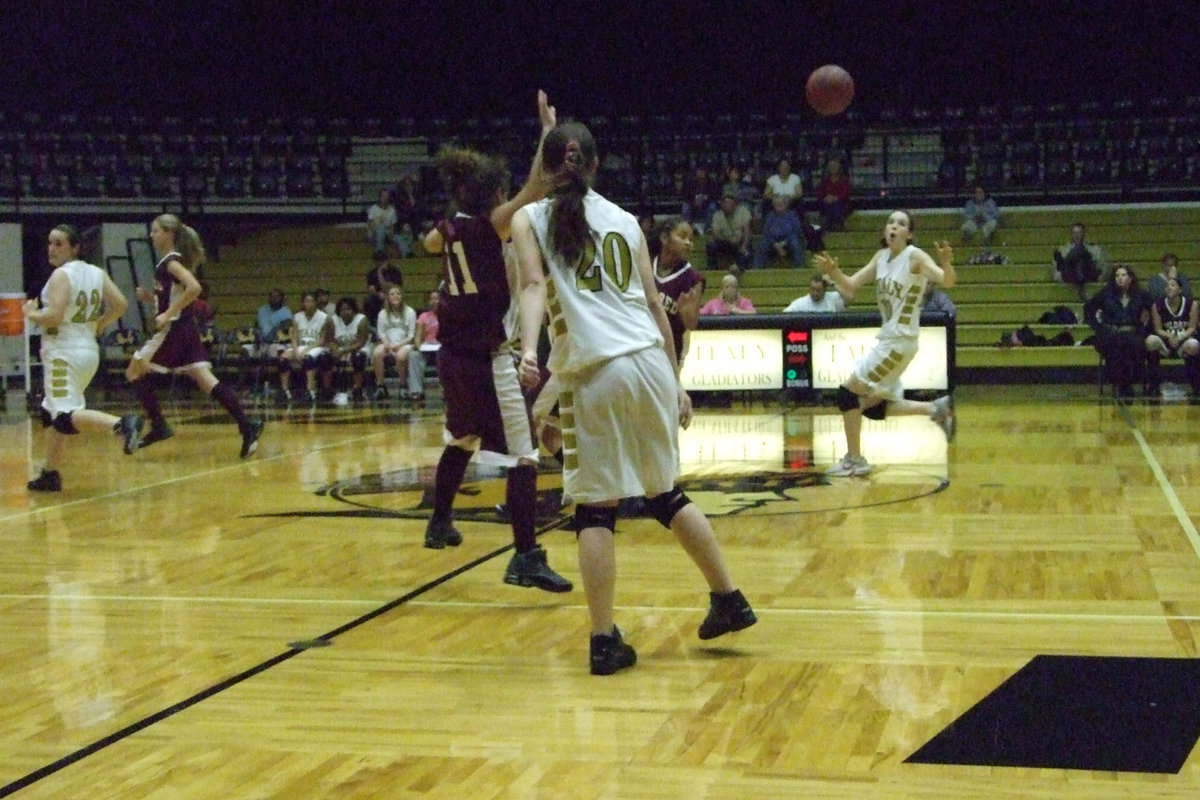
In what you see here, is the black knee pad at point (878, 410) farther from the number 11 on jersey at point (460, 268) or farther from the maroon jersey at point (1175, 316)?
the maroon jersey at point (1175, 316)

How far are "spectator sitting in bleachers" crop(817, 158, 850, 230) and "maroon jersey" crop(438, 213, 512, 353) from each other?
15484 millimetres

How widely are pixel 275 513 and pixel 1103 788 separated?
571 centimetres

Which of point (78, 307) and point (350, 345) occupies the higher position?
point (78, 307)

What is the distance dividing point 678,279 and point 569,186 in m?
3.96

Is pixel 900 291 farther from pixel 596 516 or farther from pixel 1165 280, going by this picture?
pixel 1165 280

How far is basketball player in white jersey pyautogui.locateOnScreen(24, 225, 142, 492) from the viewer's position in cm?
963

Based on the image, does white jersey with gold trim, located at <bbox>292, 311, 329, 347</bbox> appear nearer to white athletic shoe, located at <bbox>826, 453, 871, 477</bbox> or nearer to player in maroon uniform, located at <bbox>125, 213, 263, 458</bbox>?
player in maroon uniform, located at <bbox>125, 213, 263, 458</bbox>

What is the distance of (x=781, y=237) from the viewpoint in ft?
67.1

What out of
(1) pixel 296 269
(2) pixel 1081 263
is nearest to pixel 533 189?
(2) pixel 1081 263

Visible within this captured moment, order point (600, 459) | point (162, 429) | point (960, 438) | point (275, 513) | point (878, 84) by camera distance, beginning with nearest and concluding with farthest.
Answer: point (600, 459)
point (275, 513)
point (162, 429)
point (960, 438)
point (878, 84)

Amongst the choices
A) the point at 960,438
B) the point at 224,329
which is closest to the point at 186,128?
the point at 224,329

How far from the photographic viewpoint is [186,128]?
24047mm

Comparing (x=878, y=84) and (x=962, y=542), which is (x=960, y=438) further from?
(x=878, y=84)

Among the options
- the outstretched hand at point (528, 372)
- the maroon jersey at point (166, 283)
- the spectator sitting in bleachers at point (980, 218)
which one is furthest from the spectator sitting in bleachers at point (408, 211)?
the outstretched hand at point (528, 372)
